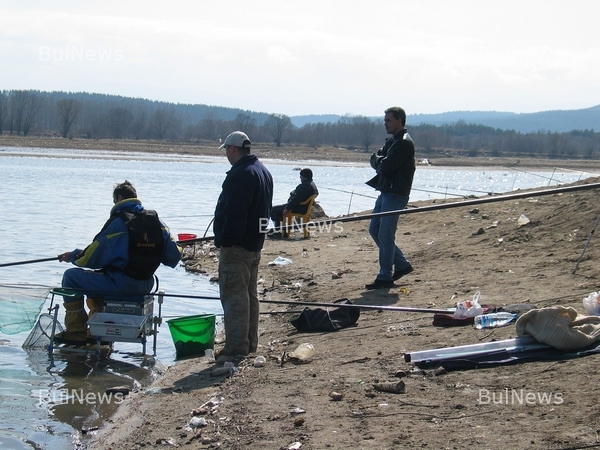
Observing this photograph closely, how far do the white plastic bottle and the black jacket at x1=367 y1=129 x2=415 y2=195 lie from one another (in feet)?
9.01

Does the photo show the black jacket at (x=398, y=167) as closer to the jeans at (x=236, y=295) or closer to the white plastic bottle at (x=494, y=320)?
the jeans at (x=236, y=295)

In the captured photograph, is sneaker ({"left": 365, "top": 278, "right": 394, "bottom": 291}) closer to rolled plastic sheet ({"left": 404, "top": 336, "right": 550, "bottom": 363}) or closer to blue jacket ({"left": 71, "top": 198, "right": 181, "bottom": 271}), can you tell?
blue jacket ({"left": 71, "top": 198, "right": 181, "bottom": 271})

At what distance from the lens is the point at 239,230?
6773 millimetres

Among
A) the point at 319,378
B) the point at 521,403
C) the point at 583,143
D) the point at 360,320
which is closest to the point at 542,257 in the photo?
the point at 360,320

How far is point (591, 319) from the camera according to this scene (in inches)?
226

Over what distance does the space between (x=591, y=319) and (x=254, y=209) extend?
9.16 ft

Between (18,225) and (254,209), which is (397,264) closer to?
(254,209)

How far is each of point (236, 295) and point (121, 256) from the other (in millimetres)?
1251

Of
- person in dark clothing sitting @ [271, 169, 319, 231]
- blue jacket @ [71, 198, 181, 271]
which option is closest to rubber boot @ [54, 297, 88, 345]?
blue jacket @ [71, 198, 181, 271]

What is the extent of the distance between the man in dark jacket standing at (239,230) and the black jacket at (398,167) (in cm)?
243

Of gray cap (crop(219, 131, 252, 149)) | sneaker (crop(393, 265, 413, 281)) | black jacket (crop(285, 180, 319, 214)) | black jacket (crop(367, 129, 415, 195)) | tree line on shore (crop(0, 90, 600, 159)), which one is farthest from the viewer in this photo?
tree line on shore (crop(0, 90, 600, 159))

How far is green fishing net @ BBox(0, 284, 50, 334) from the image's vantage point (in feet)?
25.1

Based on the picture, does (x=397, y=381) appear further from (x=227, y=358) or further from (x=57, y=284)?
(x=57, y=284)

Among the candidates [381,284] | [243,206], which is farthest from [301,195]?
[243,206]
